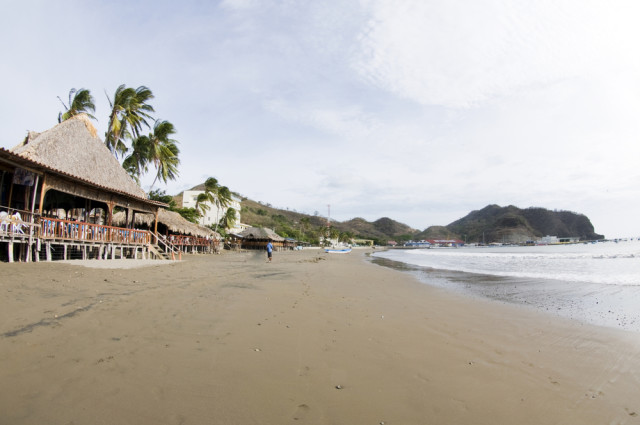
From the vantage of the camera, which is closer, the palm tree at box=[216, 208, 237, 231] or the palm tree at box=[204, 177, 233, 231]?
the palm tree at box=[204, 177, 233, 231]

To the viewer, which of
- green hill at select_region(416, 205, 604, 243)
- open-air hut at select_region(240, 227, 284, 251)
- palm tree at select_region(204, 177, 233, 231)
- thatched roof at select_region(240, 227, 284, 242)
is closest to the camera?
palm tree at select_region(204, 177, 233, 231)

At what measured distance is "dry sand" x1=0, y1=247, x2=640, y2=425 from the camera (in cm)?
251

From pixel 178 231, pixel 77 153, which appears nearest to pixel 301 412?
pixel 77 153

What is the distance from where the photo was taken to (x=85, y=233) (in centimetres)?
1273

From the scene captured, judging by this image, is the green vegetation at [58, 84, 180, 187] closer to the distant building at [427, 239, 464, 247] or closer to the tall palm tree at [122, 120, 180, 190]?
the tall palm tree at [122, 120, 180, 190]

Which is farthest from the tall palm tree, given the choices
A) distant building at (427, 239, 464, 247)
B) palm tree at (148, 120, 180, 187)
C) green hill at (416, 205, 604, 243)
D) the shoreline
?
distant building at (427, 239, 464, 247)

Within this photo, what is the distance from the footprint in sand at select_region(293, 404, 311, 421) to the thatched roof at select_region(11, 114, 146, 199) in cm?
1418

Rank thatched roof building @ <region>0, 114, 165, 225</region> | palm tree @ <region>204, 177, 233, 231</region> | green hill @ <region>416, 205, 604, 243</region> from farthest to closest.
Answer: green hill @ <region>416, 205, 604, 243</region>, palm tree @ <region>204, 177, 233, 231</region>, thatched roof building @ <region>0, 114, 165, 225</region>

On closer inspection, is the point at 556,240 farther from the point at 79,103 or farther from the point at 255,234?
the point at 79,103

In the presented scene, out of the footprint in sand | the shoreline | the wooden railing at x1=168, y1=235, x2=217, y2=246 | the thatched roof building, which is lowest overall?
the shoreline

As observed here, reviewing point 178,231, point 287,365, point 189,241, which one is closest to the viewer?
point 287,365

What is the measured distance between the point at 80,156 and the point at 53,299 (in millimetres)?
13034

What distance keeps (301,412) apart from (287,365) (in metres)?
0.92

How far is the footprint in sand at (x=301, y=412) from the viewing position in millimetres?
2438
